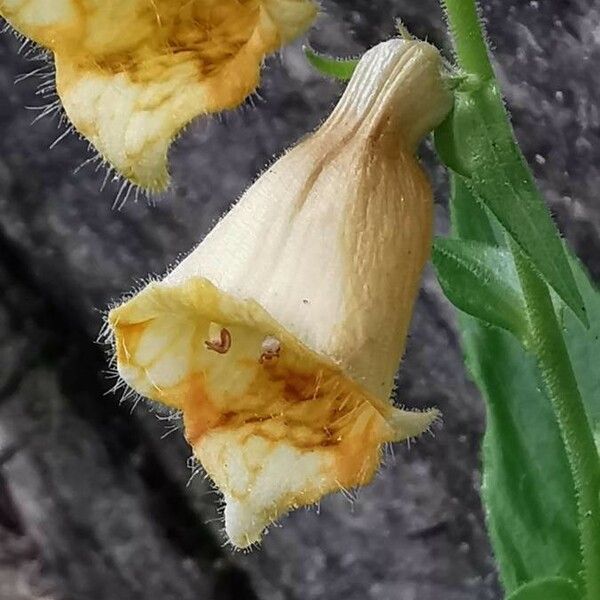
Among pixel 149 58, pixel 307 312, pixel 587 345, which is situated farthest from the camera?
pixel 587 345

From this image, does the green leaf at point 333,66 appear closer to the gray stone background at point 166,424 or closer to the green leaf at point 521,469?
the green leaf at point 521,469

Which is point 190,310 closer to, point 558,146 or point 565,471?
point 565,471

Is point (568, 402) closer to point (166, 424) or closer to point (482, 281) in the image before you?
point (482, 281)

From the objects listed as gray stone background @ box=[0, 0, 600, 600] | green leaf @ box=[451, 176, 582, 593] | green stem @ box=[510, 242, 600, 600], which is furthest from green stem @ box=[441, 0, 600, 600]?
gray stone background @ box=[0, 0, 600, 600]

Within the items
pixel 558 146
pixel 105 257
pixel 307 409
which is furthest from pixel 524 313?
pixel 105 257

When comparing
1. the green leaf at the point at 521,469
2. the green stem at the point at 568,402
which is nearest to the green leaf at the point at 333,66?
the green stem at the point at 568,402

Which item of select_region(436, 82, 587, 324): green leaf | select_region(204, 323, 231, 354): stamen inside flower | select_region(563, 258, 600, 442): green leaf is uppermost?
select_region(436, 82, 587, 324): green leaf

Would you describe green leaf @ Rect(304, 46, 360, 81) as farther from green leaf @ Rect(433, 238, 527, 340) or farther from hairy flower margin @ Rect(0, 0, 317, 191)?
green leaf @ Rect(433, 238, 527, 340)

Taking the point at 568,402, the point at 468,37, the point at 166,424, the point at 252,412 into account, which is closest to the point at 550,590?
the point at 568,402
